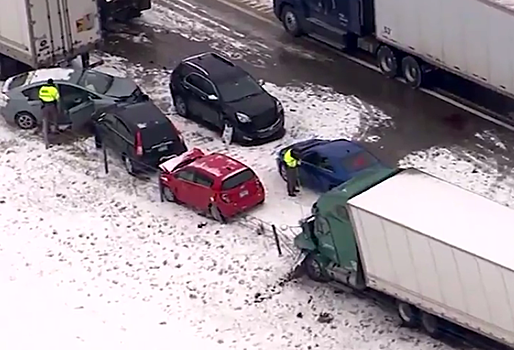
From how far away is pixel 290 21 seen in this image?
1393 inches

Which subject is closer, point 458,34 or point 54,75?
point 458,34

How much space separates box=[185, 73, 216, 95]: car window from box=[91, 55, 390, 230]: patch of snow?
3.30 ft

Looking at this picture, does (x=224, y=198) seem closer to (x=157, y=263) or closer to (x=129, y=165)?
(x=157, y=263)

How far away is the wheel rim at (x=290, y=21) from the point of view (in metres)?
35.2

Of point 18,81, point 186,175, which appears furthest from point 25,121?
point 186,175

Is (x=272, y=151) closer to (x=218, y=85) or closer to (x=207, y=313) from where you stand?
(x=218, y=85)

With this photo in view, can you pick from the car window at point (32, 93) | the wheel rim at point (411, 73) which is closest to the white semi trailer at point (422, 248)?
the wheel rim at point (411, 73)

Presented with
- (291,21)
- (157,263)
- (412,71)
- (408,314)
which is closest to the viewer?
(408,314)

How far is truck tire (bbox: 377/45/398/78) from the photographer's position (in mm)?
32594

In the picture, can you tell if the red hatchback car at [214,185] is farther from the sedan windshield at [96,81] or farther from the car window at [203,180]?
the sedan windshield at [96,81]

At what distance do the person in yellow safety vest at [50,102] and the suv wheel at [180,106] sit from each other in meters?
2.83

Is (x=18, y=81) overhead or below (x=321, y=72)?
overhead

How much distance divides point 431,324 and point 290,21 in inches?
586

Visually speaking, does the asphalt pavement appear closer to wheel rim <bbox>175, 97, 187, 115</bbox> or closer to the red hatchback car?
wheel rim <bbox>175, 97, 187, 115</bbox>
